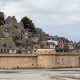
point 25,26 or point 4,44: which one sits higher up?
point 25,26

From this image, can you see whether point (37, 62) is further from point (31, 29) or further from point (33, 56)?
point (31, 29)

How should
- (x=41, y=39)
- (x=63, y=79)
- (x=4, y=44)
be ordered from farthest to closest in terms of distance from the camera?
(x=41, y=39) < (x=4, y=44) < (x=63, y=79)

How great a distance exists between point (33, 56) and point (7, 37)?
19000 millimetres

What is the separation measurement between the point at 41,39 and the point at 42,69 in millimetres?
35771

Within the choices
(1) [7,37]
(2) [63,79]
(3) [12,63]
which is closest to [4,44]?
(1) [7,37]

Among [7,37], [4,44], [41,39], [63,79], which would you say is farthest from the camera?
[41,39]

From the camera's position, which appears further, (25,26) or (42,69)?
(25,26)

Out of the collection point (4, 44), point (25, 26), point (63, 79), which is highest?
point (25, 26)

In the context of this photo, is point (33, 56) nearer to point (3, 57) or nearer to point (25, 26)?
point (3, 57)

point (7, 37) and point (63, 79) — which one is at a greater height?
point (7, 37)

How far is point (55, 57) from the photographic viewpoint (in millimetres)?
70875

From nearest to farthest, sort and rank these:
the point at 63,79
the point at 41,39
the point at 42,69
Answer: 1. the point at 63,79
2. the point at 42,69
3. the point at 41,39

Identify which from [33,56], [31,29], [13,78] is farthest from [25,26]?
[13,78]

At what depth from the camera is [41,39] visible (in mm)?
103375
